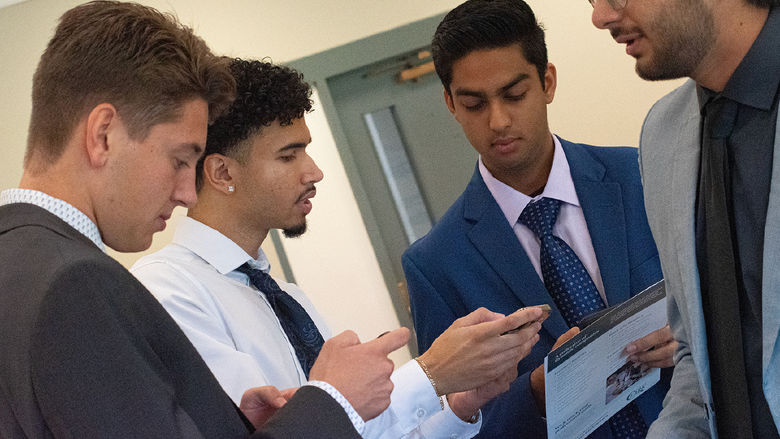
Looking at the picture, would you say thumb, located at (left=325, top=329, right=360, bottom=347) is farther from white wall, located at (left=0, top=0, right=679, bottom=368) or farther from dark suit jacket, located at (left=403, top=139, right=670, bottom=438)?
Answer: white wall, located at (left=0, top=0, right=679, bottom=368)

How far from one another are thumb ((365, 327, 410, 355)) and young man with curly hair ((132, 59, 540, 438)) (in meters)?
0.18

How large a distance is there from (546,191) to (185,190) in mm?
1046

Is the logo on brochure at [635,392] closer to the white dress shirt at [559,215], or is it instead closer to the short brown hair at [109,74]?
the white dress shirt at [559,215]

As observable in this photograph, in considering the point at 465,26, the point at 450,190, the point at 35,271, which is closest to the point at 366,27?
the point at 450,190

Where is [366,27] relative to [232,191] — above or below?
above

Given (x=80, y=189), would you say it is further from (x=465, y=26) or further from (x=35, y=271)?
(x=465, y=26)

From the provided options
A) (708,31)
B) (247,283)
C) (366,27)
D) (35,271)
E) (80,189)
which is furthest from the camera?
(366,27)

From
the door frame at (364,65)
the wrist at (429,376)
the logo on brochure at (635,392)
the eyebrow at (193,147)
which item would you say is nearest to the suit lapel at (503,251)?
the logo on brochure at (635,392)

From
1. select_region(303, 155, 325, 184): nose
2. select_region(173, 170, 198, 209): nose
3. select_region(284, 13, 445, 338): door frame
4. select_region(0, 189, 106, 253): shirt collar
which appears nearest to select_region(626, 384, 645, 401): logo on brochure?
select_region(303, 155, 325, 184): nose

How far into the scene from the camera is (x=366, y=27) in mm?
4320

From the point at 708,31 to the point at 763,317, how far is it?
0.48 meters

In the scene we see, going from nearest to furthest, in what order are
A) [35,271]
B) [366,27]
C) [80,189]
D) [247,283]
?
1. [35,271]
2. [80,189]
3. [247,283]
4. [366,27]

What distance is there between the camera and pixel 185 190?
1.31 metres

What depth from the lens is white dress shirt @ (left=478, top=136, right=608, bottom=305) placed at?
1987mm
